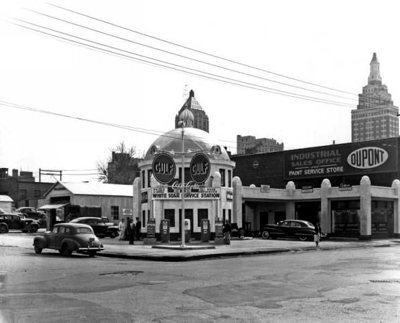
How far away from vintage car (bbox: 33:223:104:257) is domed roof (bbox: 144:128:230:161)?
15.7 meters

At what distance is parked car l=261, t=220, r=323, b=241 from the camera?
1588 inches

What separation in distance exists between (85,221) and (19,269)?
24.3 meters

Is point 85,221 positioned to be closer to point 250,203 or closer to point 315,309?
point 250,203

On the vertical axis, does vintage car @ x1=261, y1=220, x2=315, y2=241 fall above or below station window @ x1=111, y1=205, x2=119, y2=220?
below

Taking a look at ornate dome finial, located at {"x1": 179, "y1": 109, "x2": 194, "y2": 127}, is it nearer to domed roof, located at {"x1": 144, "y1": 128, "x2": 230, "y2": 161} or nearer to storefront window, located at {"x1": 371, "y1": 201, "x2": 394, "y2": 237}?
domed roof, located at {"x1": 144, "y1": 128, "x2": 230, "y2": 161}

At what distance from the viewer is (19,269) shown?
1825 centimetres

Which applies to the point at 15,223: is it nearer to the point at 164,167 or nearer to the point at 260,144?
the point at 164,167

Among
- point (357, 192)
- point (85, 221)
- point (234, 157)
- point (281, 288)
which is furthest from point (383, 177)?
point (281, 288)

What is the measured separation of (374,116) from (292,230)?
11.7 m

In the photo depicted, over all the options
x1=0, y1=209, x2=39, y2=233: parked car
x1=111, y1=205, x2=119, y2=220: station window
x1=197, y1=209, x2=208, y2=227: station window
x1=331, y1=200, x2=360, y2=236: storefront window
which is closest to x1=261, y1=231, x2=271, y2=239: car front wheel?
x1=197, y1=209, x2=208, y2=227: station window

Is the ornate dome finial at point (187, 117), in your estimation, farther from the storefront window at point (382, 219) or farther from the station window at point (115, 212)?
the storefront window at point (382, 219)

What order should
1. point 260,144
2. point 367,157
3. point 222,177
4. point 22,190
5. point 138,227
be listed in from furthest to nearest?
point 260,144, point 22,190, point 367,157, point 222,177, point 138,227

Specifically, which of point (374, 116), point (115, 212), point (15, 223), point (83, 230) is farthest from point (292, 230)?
point (15, 223)

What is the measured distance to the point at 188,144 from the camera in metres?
41.2
